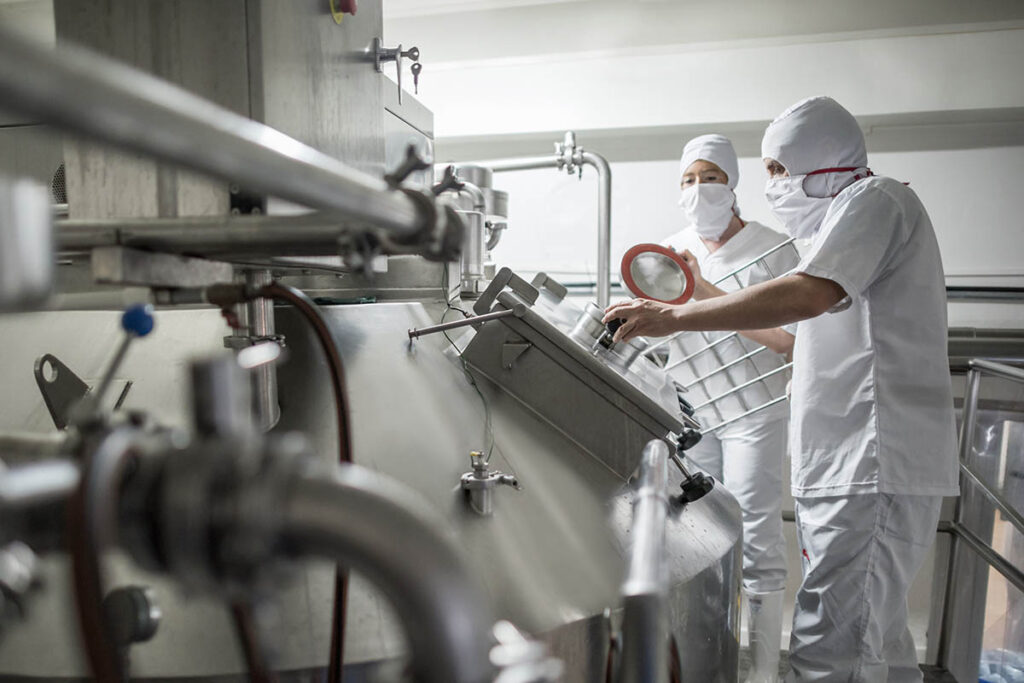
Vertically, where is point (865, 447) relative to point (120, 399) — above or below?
below

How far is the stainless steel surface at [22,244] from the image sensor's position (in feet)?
0.91

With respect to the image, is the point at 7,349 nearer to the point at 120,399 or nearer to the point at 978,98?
the point at 120,399

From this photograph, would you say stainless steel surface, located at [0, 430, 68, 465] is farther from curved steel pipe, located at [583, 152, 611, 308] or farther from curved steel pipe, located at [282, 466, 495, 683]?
curved steel pipe, located at [583, 152, 611, 308]

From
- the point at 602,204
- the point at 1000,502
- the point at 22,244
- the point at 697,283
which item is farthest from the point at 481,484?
the point at 602,204

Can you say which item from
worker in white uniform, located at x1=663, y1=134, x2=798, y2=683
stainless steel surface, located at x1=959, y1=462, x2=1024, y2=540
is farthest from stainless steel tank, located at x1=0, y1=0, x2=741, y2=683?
worker in white uniform, located at x1=663, y1=134, x2=798, y2=683

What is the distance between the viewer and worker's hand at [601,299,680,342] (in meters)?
1.33

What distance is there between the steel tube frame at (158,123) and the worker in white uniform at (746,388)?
1.73 metres

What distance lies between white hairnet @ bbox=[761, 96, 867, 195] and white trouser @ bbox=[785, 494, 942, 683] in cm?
64

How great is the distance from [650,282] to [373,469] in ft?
3.21

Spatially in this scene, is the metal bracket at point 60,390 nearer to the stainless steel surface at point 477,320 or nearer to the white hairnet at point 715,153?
the stainless steel surface at point 477,320

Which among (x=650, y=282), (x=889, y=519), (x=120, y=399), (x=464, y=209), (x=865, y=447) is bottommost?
(x=889, y=519)

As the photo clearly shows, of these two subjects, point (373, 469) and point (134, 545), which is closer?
point (134, 545)

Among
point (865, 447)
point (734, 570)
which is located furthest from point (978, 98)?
point (734, 570)

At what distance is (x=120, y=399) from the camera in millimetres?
874
